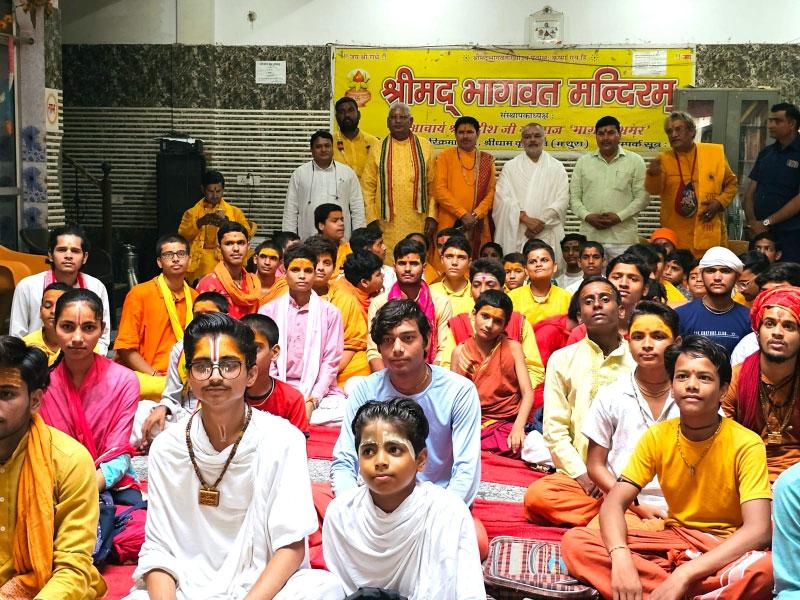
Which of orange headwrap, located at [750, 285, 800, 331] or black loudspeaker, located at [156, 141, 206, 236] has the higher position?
black loudspeaker, located at [156, 141, 206, 236]

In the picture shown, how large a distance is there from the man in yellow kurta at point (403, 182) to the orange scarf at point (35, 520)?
6033mm

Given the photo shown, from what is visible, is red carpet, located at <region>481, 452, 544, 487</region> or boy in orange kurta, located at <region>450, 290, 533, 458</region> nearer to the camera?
red carpet, located at <region>481, 452, 544, 487</region>

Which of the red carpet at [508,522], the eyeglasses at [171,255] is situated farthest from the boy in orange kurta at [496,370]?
the eyeglasses at [171,255]

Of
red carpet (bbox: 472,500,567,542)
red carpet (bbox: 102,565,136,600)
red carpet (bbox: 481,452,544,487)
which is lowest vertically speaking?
red carpet (bbox: 102,565,136,600)

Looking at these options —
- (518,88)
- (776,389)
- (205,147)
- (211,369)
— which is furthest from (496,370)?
(205,147)

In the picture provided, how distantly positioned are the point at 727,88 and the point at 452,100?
245 cm

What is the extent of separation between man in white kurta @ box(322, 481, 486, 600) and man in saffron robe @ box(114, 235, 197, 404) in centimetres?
298

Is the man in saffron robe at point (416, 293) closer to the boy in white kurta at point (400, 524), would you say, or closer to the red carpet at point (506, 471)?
the red carpet at point (506, 471)

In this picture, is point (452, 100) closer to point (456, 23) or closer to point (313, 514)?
point (456, 23)

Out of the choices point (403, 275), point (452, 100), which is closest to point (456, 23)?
point (452, 100)

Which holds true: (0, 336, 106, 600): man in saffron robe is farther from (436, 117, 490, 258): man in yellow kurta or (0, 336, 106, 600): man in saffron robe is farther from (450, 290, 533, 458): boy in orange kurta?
(436, 117, 490, 258): man in yellow kurta

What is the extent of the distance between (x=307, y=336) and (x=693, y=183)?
3.78 metres

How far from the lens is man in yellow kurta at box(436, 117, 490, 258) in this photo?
8.70 m

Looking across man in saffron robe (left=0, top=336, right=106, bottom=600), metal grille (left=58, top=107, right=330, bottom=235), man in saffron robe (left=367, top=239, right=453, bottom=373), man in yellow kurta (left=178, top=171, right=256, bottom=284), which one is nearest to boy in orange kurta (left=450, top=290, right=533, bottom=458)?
man in saffron robe (left=367, top=239, right=453, bottom=373)
